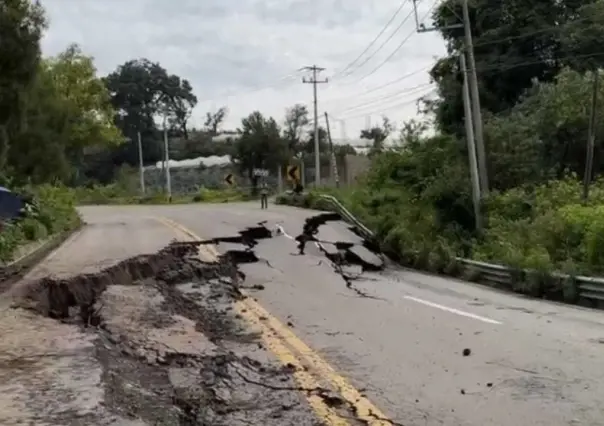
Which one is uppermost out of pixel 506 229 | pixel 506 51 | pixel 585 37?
pixel 585 37

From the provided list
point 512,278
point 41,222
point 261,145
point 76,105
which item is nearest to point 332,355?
point 512,278

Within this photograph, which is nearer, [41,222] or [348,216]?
[41,222]

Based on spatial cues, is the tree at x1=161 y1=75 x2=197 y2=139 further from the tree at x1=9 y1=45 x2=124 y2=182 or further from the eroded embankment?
the eroded embankment

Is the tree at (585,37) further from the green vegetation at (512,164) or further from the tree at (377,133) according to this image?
the tree at (377,133)

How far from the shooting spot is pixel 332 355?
29.9 ft

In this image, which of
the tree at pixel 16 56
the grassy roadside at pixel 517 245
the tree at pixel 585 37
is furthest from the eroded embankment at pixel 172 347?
the tree at pixel 585 37

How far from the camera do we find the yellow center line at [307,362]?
6555 mm

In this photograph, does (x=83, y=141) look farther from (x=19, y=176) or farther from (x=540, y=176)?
(x=540, y=176)

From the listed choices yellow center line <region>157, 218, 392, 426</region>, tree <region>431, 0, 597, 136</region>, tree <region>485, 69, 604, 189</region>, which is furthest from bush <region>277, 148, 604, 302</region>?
yellow center line <region>157, 218, 392, 426</region>

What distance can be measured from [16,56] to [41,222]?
15503 millimetres

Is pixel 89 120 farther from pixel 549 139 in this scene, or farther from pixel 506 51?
pixel 549 139

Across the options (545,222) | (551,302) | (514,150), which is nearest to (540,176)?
(514,150)

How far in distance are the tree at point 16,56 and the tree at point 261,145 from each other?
5280 centimetres

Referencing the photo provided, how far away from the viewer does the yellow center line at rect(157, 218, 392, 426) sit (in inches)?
258
